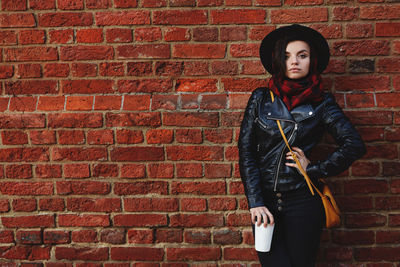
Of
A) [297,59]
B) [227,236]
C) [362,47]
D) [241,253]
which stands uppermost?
[362,47]

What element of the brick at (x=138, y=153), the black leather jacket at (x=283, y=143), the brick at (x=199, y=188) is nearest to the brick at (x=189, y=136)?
the brick at (x=138, y=153)

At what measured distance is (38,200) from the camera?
2.37 metres

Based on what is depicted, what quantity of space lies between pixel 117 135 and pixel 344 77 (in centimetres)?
161

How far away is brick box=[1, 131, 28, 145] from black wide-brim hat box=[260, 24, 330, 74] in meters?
1.72

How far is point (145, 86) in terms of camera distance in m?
2.31

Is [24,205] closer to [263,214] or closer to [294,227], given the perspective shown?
[263,214]

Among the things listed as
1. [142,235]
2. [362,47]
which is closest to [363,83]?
[362,47]

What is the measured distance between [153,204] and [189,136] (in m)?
0.55

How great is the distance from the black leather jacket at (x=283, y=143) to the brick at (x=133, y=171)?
2.65 feet

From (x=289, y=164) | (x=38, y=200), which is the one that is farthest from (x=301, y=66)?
(x=38, y=200)

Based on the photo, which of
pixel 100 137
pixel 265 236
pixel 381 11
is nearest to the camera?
pixel 265 236

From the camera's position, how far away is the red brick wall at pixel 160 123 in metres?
2.25

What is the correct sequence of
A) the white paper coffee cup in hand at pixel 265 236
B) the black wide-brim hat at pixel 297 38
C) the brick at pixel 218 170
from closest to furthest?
the white paper coffee cup in hand at pixel 265 236 < the black wide-brim hat at pixel 297 38 < the brick at pixel 218 170

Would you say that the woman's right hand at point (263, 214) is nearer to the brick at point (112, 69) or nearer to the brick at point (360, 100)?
the brick at point (360, 100)
